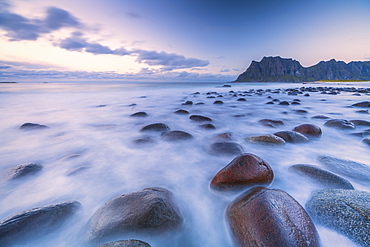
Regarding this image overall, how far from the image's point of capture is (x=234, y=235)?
1.44 meters

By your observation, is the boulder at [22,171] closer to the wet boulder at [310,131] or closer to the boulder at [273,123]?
the wet boulder at [310,131]

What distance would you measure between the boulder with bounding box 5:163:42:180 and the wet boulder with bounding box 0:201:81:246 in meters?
1.21

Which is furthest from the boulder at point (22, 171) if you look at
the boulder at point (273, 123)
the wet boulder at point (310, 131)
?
the boulder at point (273, 123)

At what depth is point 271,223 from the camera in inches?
49.3

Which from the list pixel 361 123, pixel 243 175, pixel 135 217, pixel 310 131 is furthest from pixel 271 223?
pixel 361 123

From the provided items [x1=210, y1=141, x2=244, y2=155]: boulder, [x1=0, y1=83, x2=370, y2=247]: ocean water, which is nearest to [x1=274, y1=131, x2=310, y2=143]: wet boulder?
[x1=0, y1=83, x2=370, y2=247]: ocean water

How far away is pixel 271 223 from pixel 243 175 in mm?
695

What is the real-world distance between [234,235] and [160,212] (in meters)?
0.68

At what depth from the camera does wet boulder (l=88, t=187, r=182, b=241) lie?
1413 mm

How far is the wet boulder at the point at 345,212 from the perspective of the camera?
52.4 inches

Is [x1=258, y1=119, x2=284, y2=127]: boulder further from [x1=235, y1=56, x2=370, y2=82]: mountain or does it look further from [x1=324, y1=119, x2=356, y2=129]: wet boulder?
[x1=235, y1=56, x2=370, y2=82]: mountain

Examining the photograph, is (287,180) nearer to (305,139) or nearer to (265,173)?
(265,173)

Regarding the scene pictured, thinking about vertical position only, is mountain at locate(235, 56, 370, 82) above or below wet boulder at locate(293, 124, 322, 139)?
above

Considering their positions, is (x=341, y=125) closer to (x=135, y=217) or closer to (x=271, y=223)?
(x=271, y=223)
